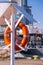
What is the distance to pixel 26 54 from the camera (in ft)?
58.4

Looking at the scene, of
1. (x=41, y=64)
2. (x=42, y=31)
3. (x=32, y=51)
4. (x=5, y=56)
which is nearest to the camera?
(x=41, y=64)

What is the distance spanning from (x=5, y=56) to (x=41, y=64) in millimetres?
3942

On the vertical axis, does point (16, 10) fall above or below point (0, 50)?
above

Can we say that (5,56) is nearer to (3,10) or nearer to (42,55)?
(42,55)

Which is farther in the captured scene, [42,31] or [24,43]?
[42,31]

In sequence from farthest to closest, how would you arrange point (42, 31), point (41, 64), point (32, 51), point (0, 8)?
point (42, 31) < point (32, 51) < point (41, 64) < point (0, 8)

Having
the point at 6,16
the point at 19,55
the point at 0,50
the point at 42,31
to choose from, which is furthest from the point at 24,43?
the point at 42,31

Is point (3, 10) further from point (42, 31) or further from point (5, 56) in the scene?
point (42, 31)

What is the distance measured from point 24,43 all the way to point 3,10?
10004mm

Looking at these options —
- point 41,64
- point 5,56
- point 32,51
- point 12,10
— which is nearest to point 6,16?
point 12,10

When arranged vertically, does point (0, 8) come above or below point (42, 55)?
above

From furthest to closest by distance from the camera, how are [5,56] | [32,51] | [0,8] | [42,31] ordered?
[42,31] < [32,51] < [5,56] < [0,8]

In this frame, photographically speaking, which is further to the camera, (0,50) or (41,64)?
(0,50)

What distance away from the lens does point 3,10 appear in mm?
7148
